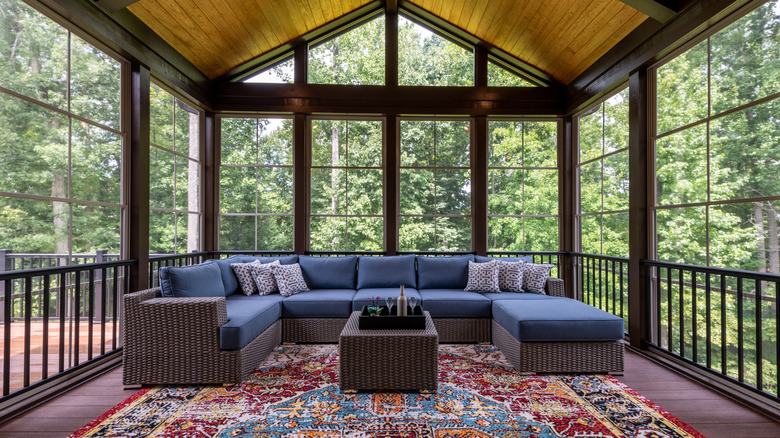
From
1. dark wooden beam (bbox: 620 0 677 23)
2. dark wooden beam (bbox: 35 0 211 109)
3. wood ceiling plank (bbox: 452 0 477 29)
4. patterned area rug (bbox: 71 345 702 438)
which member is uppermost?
wood ceiling plank (bbox: 452 0 477 29)

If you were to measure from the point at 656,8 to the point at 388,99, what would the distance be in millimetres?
2888

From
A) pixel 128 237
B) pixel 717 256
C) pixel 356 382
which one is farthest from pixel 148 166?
pixel 717 256

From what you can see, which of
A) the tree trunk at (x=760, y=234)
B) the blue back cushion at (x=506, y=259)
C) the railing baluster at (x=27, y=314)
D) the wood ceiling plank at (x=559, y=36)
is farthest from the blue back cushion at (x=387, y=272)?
the tree trunk at (x=760, y=234)

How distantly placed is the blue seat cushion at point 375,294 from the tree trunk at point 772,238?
281 cm

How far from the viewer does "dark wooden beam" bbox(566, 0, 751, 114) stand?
274 cm

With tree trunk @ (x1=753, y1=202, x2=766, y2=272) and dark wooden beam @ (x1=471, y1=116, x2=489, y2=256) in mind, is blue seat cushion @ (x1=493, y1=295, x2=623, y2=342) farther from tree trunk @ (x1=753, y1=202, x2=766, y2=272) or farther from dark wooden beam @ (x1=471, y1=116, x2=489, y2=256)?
dark wooden beam @ (x1=471, y1=116, x2=489, y2=256)

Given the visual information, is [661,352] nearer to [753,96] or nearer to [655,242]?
[655,242]

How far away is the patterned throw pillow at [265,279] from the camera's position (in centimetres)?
388

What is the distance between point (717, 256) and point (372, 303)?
3149mm

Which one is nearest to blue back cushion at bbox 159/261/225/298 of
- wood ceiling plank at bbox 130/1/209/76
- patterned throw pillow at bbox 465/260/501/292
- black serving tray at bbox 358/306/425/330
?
black serving tray at bbox 358/306/425/330

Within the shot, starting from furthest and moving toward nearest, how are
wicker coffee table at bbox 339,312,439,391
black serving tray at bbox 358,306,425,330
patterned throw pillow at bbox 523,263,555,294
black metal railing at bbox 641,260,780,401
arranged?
patterned throw pillow at bbox 523,263,555,294 < black serving tray at bbox 358,306,425,330 < wicker coffee table at bbox 339,312,439,391 < black metal railing at bbox 641,260,780,401

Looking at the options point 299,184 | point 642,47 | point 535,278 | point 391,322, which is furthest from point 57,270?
point 642,47

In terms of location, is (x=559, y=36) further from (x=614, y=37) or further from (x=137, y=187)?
(x=137, y=187)

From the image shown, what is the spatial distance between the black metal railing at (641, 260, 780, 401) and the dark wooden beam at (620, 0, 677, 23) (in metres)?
2.11
